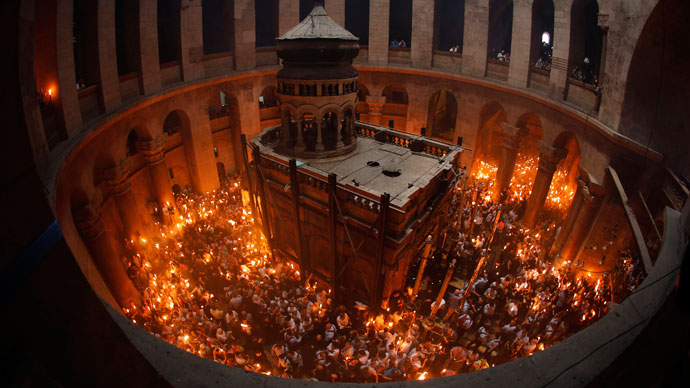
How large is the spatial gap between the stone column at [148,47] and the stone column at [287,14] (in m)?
7.91

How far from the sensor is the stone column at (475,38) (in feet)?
66.4

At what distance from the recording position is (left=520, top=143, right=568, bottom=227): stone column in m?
17.8

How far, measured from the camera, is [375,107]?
25594 mm

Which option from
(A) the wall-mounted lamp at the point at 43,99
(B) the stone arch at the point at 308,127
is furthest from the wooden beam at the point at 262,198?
(A) the wall-mounted lamp at the point at 43,99

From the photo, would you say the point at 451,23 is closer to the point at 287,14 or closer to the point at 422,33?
the point at 422,33

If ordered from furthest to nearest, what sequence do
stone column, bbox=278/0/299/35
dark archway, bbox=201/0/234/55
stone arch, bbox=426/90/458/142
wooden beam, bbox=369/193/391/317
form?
stone arch, bbox=426/90/458/142 < dark archway, bbox=201/0/234/55 < stone column, bbox=278/0/299/35 < wooden beam, bbox=369/193/391/317

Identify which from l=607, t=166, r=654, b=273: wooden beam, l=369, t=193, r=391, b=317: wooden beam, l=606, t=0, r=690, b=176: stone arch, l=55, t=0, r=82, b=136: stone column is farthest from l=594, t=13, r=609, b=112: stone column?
l=55, t=0, r=82, b=136: stone column

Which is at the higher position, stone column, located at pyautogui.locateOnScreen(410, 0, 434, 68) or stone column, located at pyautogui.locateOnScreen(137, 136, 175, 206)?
stone column, located at pyautogui.locateOnScreen(410, 0, 434, 68)

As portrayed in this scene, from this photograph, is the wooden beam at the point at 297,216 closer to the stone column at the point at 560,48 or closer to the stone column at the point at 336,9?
the stone column at the point at 560,48

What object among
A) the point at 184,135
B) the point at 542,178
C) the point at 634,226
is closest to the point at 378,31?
the point at 542,178

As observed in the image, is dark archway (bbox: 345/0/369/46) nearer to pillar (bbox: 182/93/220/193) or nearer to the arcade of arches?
the arcade of arches

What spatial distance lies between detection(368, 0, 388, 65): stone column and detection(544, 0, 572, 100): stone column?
1005 centimetres

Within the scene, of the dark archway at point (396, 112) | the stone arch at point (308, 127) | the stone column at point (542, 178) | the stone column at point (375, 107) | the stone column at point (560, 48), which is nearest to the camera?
the stone arch at point (308, 127)

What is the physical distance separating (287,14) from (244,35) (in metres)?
3.19
